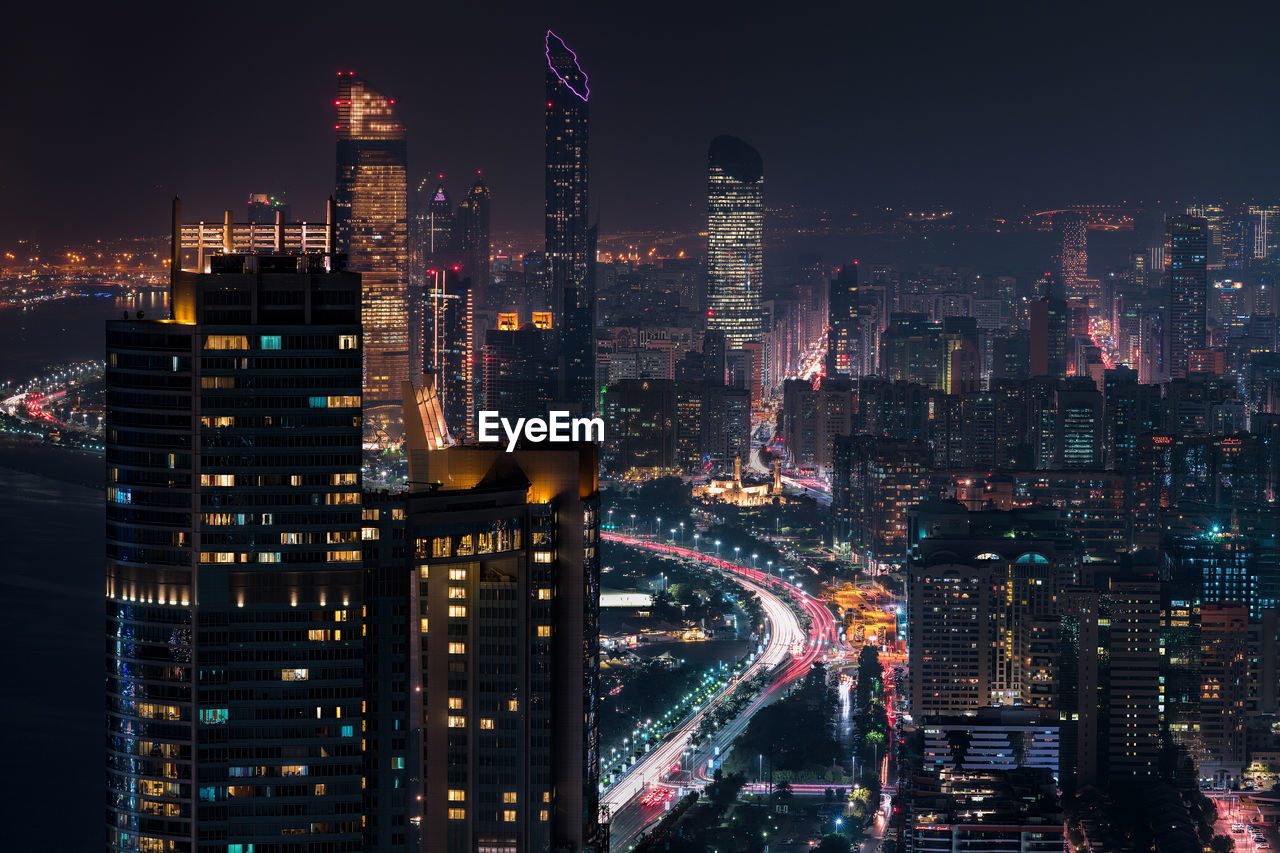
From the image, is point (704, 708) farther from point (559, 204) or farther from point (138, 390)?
point (559, 204)

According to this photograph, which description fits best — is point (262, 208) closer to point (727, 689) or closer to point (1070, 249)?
point (727, 689)

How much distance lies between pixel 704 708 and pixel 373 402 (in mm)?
14462

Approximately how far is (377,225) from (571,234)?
6246mm

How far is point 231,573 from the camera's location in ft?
45.3

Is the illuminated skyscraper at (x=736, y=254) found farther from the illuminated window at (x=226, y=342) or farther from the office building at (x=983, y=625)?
the illuminated window at (x=226, y=342)

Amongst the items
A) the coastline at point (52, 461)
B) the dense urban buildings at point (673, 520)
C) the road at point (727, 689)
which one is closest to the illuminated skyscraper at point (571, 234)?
the dense urban buildings at point (673, 520)

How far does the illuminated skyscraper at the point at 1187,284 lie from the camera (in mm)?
53656

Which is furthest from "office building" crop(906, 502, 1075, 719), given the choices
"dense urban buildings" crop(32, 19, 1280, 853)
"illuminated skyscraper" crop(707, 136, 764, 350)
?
"illuminated skyscraper" crop(707, 136, 764, 350)

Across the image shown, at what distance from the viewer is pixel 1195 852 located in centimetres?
2294

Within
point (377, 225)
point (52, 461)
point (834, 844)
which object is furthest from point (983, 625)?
point (377, 225)

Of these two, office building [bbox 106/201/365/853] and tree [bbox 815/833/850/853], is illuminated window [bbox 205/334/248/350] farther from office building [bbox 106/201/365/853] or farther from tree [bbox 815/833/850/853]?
tree [bbox 815/833/850/853]

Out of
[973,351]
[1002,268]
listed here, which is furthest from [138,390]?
[1002,268]

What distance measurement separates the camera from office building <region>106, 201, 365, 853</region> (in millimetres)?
13766

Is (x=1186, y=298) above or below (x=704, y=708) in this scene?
above
